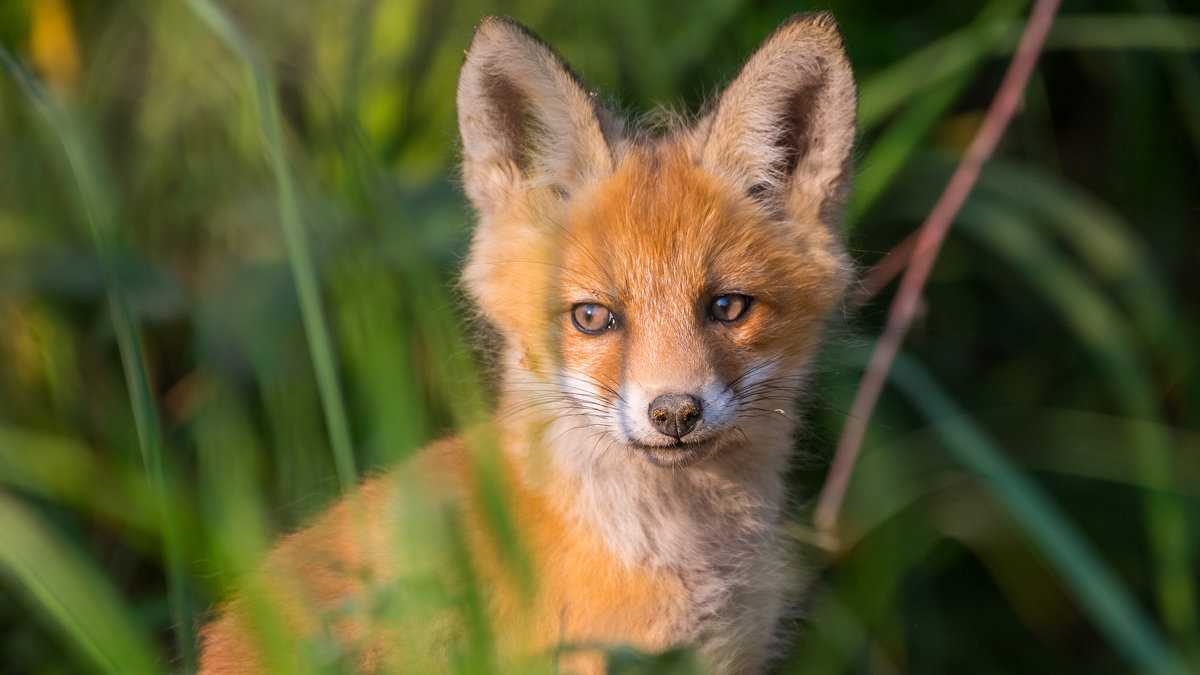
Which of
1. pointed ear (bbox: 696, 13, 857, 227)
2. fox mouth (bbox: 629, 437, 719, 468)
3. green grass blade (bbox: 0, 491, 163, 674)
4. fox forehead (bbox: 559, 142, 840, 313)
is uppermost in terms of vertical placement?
pointed ear (bbox: 696, 13, 857, 227)

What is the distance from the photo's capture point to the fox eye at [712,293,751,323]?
171 centimetres

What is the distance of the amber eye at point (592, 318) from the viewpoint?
169cm

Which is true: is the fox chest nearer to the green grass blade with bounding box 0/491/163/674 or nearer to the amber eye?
the amber eye

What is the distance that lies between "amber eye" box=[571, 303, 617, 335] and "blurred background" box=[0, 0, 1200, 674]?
224 millimetres

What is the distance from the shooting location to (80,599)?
4.36ft

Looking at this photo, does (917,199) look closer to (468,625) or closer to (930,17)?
(930,17)

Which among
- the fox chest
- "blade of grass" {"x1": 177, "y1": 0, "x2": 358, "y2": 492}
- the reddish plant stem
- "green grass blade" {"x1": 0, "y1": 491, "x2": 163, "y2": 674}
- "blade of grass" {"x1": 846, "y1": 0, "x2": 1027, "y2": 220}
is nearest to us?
"blade of grass" {"x1": 177, "y1": 0, "x2": 358, "y2": 492}

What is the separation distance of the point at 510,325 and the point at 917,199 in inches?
54.6

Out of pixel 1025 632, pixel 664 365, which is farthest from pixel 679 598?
pixel 1025 632

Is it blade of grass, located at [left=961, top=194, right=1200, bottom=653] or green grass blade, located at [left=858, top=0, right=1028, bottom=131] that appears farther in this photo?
green grass blade, located at [left=858, top=0, right=1028, bottom=131]

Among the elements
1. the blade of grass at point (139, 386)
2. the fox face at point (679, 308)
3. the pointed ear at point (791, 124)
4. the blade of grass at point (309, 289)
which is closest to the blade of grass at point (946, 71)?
the pointed ear at point (791, 124)

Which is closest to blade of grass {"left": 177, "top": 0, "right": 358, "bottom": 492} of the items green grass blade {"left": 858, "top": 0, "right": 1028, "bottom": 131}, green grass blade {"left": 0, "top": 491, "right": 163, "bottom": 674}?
green grass blade {"left": 0, "top": 491, "right": 163, "bottom": 674}

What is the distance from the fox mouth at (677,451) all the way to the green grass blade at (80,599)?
0.79m

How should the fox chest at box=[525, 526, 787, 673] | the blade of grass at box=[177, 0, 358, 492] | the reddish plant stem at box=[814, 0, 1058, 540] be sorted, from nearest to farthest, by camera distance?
the blade of grass at box=[177, 0, 358, 492] < the fox chest at box=[525, 526, 787, 673] < the reddish plant stem at box=[814, 0, 1058, 540]
